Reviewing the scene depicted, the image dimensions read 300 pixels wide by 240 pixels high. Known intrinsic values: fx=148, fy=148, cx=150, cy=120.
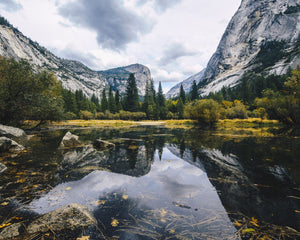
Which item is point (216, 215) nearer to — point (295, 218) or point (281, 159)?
point (295, 218)

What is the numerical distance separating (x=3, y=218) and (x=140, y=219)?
3.23 metres

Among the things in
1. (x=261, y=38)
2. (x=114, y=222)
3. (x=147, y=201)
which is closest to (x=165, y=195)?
(x=147, y=201)

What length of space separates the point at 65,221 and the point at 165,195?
9.60ft

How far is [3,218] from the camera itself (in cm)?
350

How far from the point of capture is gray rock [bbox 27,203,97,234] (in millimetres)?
3078

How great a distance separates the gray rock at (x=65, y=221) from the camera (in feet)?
10.1

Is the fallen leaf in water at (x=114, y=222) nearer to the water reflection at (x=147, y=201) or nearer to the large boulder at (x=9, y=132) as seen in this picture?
the water reflection at (x=147, y=201)

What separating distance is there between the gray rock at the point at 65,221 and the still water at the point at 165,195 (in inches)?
14.6

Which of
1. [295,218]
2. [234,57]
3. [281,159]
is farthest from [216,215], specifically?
[234,57]

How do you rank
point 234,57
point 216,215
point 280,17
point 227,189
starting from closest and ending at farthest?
point 216,215 → point 227,189 → point 280,17 → point 234,57

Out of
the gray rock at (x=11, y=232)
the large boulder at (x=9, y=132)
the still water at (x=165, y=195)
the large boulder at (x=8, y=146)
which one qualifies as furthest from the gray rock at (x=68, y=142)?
the gray rock at (x=11, y=232)

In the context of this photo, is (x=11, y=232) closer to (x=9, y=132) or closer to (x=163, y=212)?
(x=163, y=212)

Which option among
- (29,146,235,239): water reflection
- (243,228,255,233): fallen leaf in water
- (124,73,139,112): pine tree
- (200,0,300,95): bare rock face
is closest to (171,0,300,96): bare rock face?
(200,0,300,95): bare rock face

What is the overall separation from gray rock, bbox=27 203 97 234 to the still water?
0.37 meters
